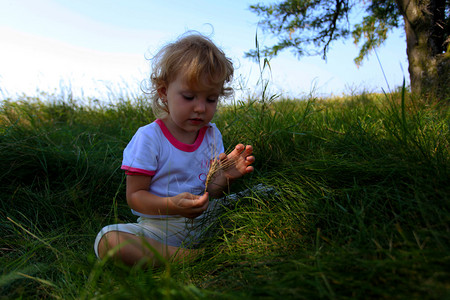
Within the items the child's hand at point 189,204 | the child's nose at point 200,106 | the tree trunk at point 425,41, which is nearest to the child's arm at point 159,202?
the child's hand at point 189,204

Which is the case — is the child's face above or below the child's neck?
above

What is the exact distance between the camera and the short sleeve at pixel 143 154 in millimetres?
1692

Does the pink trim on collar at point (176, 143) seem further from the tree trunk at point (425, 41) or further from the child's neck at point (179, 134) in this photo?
the tree trunk at point (425, 41)

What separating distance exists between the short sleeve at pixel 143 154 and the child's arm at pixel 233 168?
1.19 feet

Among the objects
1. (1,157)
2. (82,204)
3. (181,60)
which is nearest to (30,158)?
(1,157)

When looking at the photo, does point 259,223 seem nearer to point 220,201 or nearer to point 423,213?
point 220,201

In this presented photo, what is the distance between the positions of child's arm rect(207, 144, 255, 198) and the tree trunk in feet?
8.08

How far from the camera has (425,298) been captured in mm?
794

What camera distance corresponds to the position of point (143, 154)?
67.7 inches

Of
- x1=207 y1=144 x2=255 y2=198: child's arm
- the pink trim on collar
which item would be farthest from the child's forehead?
x1=207 y1=144 x2=255 y2=198: child's arm

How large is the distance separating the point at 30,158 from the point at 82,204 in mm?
571

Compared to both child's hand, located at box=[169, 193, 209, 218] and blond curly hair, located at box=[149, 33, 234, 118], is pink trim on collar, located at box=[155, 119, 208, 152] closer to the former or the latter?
blond curly hair, located at box=[149, 33, 234, 118]

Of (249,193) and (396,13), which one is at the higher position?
(396,13)

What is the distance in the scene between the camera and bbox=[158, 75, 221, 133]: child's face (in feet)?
5.80
